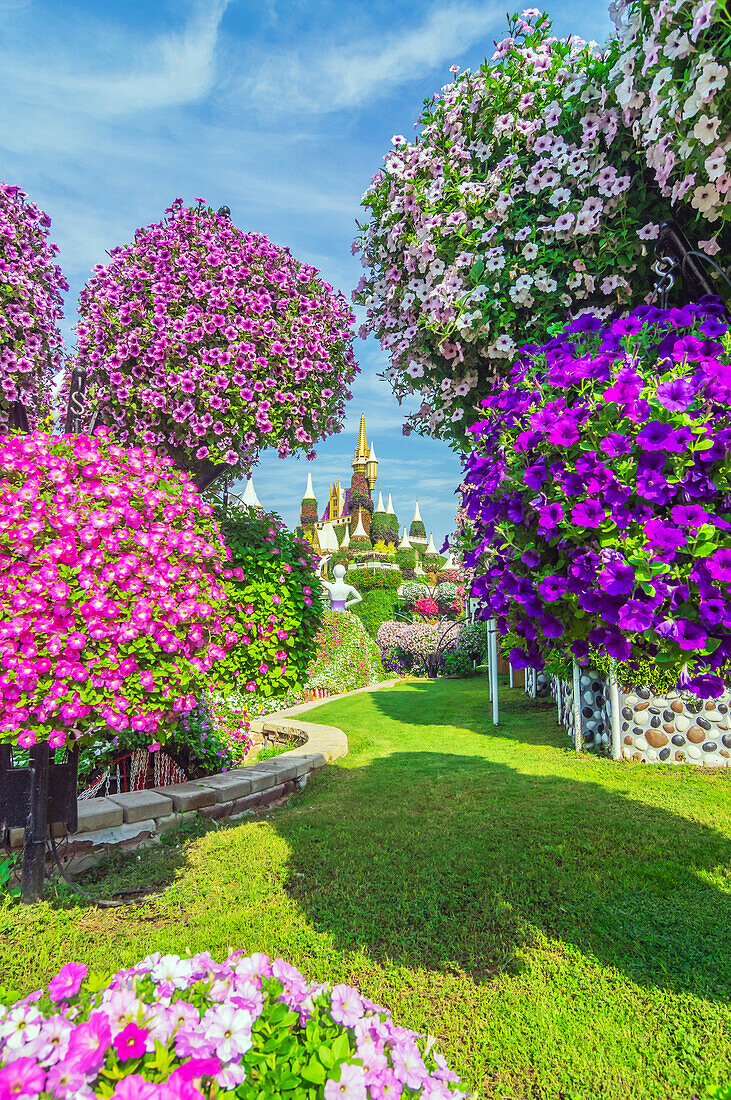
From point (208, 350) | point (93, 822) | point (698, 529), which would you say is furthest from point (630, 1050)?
point (208, 350)

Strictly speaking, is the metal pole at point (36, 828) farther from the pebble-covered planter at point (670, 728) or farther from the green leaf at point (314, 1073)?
the pebble-covered planter at point (670, 728)

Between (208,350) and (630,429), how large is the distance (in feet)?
10.3

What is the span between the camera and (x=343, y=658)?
15.0m

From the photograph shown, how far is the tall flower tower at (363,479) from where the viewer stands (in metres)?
70.4

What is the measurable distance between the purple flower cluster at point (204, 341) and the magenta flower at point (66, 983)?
11.1 ft

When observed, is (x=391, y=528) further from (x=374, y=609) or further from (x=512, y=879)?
(x=512, y=879)

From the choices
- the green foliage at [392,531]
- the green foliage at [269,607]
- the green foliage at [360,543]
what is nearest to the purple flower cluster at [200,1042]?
the green foliage at [269,607]

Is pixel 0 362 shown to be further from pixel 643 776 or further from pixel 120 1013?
pixel 643 776

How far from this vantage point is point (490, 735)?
886cm

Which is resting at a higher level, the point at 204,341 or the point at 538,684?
the point at 204,341

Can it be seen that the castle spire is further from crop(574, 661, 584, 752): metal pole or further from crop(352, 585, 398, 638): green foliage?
crop(574, 661, 584, 752): metal pole

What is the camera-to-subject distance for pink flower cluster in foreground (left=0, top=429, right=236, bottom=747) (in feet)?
9.45

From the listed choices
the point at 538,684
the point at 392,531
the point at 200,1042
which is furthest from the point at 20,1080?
the point at 392,531

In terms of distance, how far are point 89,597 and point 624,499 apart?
2559 millimetres
